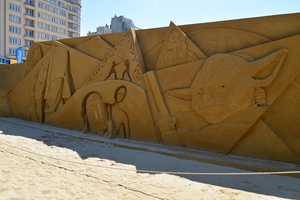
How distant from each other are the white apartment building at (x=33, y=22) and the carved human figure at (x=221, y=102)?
21.4 metres

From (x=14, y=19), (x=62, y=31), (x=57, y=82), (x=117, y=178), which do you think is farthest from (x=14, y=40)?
(x=117, y=178)

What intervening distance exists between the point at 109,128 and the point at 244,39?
4.44 metres

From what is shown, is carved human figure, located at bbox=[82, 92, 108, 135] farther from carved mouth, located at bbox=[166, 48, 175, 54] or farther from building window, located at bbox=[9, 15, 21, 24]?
building window, located at bbox=[9, 15, 21, 24]

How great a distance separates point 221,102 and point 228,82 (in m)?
0.49

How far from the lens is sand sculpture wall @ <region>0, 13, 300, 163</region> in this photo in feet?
14.2

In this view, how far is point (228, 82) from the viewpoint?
4.72 m

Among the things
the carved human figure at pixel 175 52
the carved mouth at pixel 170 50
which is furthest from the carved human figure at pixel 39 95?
the carved mouth at pixel 170 50

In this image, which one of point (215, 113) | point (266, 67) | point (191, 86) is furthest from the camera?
point (191, 86)

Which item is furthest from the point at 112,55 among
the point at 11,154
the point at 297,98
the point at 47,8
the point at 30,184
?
the point at 47,8

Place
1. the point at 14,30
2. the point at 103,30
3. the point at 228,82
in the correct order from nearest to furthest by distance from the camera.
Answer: the point at 228,82
the point at 14,30
the point at 103,30

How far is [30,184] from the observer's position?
3.47 metres

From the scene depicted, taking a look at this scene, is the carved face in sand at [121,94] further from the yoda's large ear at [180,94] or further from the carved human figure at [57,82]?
the carved human figure at [57,82]

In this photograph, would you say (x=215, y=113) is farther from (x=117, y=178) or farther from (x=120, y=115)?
(x=120, y=115)

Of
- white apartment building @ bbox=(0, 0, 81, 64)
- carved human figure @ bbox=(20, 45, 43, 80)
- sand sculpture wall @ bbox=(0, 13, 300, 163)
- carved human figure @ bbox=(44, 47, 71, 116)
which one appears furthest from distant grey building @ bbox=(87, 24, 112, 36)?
sand sculpture wall @ bbox=(0, 13, 300, 163)
